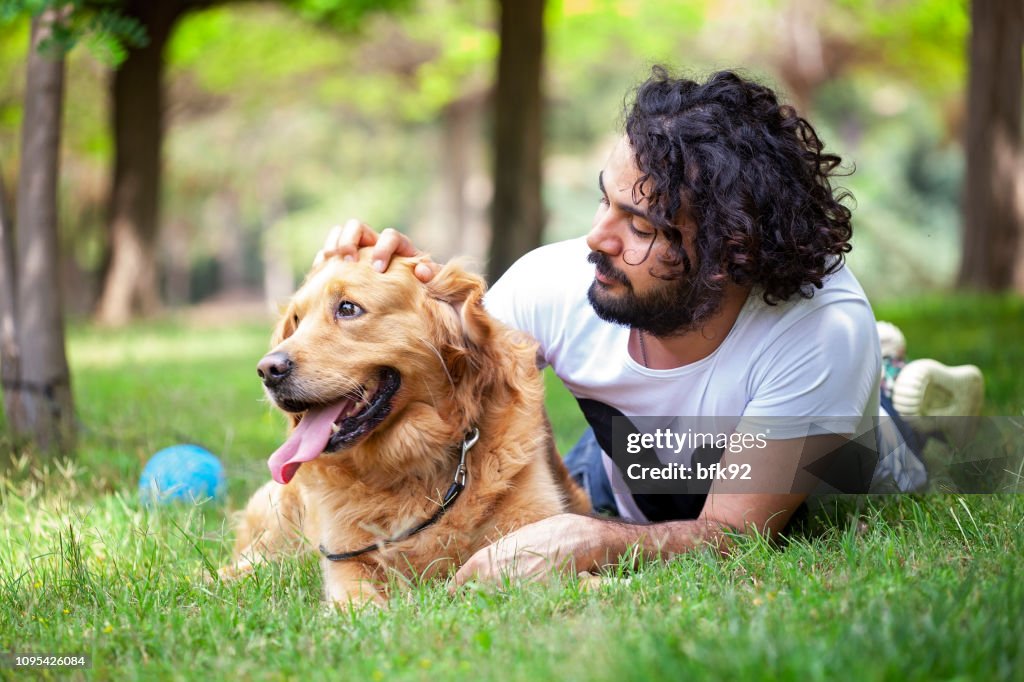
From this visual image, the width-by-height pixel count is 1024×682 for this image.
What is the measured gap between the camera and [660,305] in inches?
129

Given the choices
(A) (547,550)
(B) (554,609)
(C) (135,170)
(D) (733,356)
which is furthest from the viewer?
(C) (135,170)

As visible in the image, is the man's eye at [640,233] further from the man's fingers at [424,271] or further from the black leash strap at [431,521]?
the black leash strap at [431,521]

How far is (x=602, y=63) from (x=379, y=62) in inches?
214

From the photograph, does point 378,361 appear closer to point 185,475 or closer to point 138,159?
point 185,475

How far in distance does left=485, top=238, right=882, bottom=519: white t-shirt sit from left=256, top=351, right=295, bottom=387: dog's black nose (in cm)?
90

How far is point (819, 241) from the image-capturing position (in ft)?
10.5

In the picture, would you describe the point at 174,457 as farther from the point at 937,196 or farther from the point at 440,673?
the point at 937,196

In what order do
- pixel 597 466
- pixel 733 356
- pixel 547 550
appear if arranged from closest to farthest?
pixel 547 550 < pixel 733 356 < pixel 597 466

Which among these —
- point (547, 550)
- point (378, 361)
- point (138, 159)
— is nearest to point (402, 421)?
point (378, 361)

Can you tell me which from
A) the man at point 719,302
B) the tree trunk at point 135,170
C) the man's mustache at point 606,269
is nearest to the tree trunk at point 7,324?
the man at point 719,302

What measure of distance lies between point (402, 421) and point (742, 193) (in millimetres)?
1319

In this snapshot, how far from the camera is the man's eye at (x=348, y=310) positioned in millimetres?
3330

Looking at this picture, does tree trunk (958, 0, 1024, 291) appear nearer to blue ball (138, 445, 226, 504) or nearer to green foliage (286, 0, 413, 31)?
green foliage (286, 0, 413, 31)

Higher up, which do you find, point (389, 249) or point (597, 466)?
point (389, 249)
